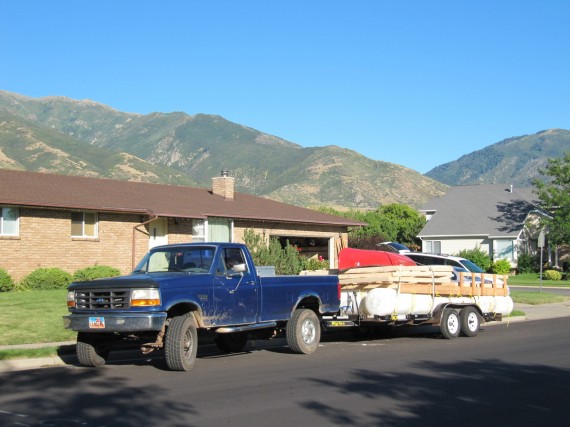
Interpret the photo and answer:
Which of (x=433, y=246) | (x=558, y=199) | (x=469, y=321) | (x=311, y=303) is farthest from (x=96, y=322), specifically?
(x=433, y=246)

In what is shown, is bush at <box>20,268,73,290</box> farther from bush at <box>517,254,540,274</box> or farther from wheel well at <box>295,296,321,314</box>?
bush at <box>517,254,540,274</box>

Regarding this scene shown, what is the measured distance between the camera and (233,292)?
1279 centimetres

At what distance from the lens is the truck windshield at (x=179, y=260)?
12891mm

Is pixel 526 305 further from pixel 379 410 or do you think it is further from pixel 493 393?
pixel 379 410

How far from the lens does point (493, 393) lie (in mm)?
10148

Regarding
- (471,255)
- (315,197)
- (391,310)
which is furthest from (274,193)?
(391,310)

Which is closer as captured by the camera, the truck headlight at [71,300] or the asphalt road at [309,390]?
the asphalt road at [309,390]

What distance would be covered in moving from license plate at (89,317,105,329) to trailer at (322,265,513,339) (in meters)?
5.23

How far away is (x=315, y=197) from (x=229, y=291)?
112836 millimetres

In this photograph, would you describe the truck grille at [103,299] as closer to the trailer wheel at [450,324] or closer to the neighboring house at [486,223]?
the trailer wheel at [450,324]

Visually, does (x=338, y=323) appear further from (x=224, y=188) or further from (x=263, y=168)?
(x=263, y=168)

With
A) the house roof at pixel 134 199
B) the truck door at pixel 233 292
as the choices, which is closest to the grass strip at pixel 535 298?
the house roof at pixel 134 199

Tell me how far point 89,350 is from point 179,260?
2.13 m

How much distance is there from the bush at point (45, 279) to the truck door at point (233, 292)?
13711mm
